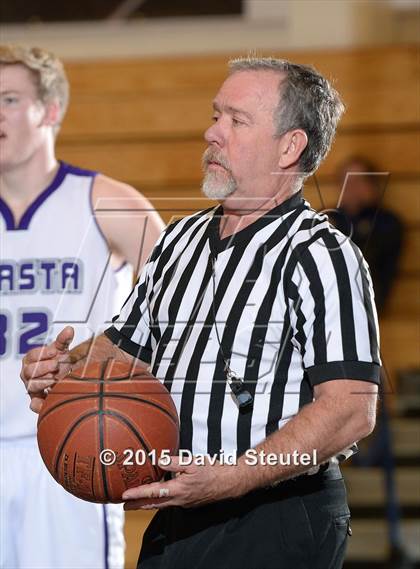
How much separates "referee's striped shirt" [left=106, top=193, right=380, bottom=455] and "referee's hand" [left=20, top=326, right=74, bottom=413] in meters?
0.21

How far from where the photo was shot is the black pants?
91.1 inches

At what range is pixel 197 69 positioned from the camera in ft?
20.6

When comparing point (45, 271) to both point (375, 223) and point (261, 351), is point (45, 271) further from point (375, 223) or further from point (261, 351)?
point (375, 223)

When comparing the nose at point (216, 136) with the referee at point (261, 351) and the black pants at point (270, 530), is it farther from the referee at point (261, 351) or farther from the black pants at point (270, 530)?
the black pants at point (270, 530)

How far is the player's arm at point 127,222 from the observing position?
3.32 m

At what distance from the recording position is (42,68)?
3473 mm

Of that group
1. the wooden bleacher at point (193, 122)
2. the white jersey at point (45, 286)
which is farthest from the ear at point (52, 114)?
the wooden bleacher at point (193, 122)

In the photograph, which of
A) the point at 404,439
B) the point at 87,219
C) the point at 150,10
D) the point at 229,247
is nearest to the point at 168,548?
the point at 229,247

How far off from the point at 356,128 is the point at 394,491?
2094 millimetres

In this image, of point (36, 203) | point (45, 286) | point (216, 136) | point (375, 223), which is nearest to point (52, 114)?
point (36, 203)

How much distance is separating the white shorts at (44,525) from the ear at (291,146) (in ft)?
4.18

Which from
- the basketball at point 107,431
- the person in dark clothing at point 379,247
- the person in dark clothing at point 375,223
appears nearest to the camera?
the basketball at point 107,431

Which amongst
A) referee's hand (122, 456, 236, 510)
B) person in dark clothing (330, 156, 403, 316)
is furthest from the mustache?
person in dark clothing (330, 156, 403, 316)

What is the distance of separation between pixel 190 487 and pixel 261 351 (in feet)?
1.17
